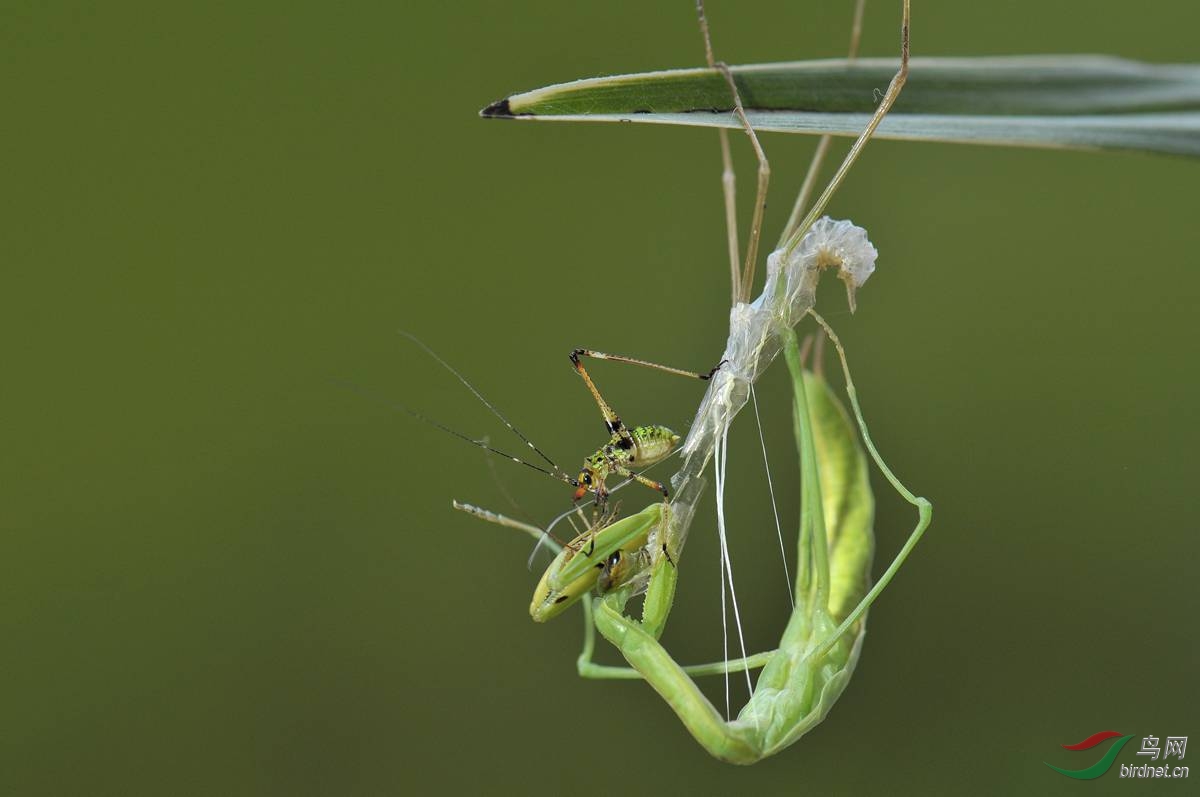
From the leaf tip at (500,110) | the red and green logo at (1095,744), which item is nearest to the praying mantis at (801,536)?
the leaf tip at (500,110)

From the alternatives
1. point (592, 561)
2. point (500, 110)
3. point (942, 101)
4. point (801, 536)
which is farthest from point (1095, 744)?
point (500, 110)

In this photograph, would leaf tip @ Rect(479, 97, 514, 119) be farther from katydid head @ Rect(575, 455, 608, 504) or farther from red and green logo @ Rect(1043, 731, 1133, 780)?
red and green logo @ Rect(1043, 731, 1133, 780)

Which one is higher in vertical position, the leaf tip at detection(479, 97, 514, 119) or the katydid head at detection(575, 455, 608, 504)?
the leaf tip at detection(479, 97, 514, 119)

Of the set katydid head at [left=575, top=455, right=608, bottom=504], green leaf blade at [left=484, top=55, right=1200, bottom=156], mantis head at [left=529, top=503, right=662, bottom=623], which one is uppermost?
green leaf blade at [left=484, top=55, right=1200, bottom=156]

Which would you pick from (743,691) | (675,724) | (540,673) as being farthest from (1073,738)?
(540,673)

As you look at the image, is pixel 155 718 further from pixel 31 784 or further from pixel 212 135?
pixel 212 135

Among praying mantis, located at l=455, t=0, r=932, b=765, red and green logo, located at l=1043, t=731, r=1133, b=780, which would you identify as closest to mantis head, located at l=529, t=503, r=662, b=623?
praying mantis, located at l=455, t=0, r=932, b=765

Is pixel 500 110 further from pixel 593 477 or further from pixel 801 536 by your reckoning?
pixel 801 536
